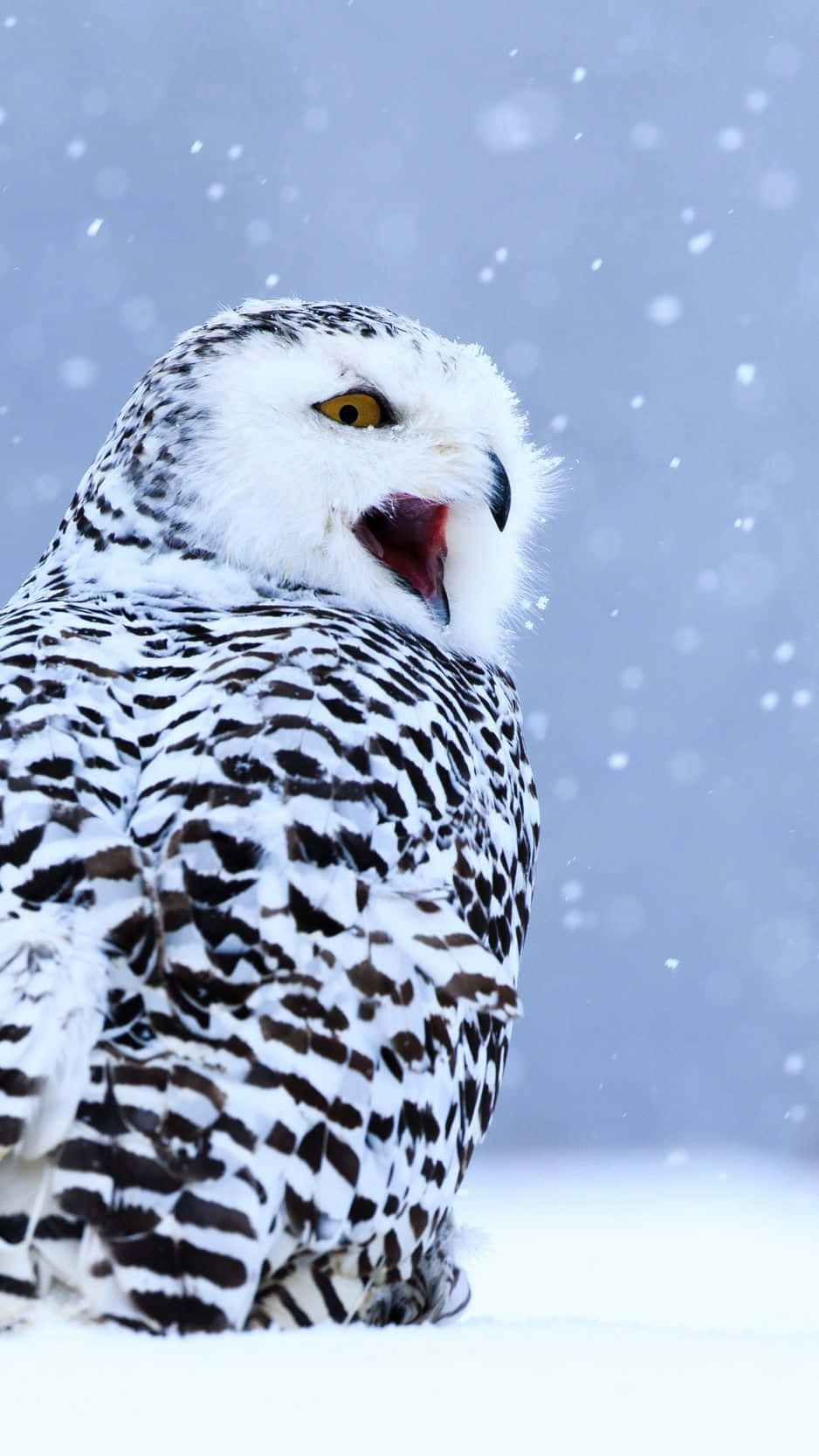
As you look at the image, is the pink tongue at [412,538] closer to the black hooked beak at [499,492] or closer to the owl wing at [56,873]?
the black hooked beak at [499,492]

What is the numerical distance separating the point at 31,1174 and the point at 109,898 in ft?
0.66

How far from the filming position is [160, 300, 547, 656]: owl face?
61.0 inches

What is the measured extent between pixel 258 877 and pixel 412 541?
29.6 inches

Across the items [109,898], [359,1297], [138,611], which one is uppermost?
[138,611]

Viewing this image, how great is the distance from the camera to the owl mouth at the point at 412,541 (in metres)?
1.61

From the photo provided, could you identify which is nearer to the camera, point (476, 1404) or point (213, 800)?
point (476, 1404)

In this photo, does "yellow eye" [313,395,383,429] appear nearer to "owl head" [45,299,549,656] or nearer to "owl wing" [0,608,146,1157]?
"owl head" [45,299,549,656]

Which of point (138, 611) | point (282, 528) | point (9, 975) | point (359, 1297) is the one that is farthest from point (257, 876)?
point (282, 528)

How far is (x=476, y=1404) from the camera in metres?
0.74

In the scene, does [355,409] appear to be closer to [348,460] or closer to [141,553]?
[348,460]

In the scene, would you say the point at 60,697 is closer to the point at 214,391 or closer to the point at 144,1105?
the point at 144,1105

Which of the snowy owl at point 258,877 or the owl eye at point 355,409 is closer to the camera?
the snowy owl at point 258,877

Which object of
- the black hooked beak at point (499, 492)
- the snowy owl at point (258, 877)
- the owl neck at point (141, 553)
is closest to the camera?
the snowy owl at point (258, 877)

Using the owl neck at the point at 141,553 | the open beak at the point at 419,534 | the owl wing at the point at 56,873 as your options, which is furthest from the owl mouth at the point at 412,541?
the owl wing at the point at 56,873
